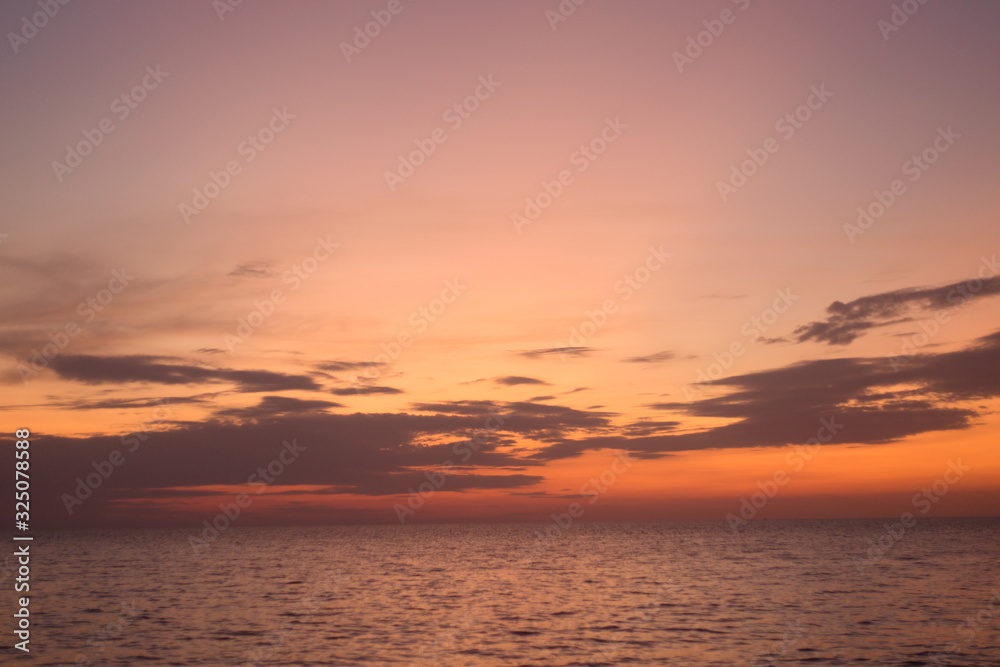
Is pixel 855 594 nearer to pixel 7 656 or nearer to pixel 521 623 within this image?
pixel 521 623

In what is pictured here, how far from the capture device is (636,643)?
34375 millimetres

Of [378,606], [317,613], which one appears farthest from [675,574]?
[317,613]

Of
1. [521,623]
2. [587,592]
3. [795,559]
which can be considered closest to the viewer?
[521,623]

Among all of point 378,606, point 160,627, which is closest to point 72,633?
point 160,627

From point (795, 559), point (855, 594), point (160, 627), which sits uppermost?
point (160, 627)

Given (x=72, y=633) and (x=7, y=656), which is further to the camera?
(x=72, y=633)

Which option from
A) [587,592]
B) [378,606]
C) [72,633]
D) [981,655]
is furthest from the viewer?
[587,592]

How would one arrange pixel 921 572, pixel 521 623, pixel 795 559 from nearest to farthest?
pixel 521 623
pixel 921 572
pixel 795 559

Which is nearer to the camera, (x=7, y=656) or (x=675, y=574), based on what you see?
(x=7, y=656)

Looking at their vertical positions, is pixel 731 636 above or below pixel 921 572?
above

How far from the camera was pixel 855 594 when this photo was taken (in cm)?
5025

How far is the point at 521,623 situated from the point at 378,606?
41.3 feet

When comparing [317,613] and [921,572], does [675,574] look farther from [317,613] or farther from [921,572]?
[317,613]

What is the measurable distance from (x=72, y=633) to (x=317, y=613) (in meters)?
13.4
